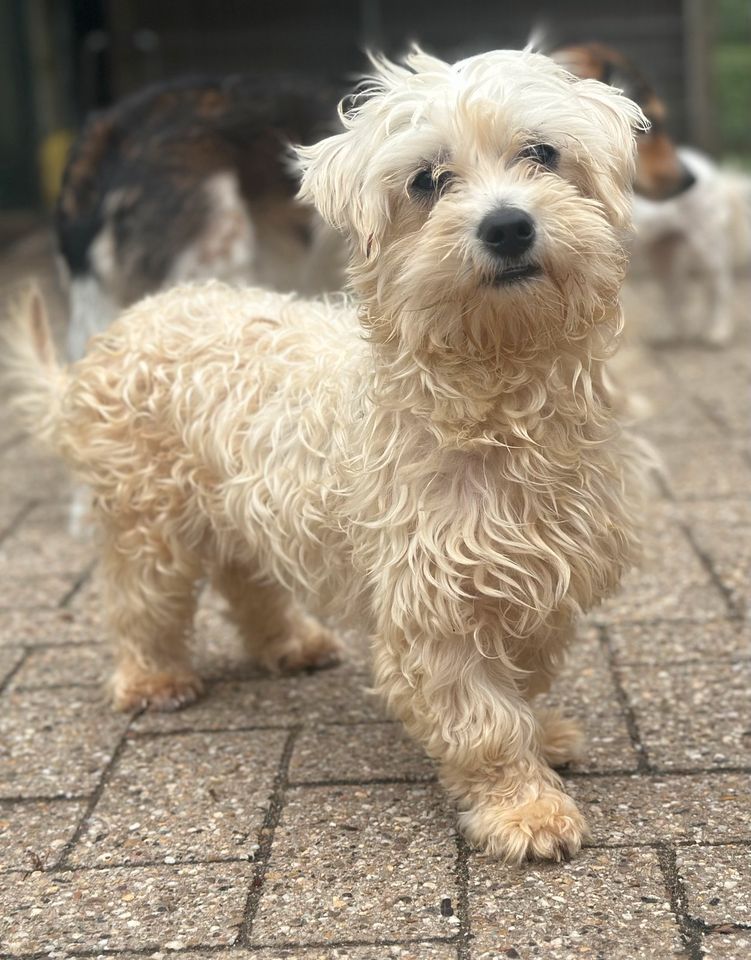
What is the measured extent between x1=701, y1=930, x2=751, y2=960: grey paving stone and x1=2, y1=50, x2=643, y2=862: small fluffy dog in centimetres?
39

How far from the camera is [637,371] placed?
7.26 m

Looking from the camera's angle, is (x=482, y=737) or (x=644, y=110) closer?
(x=482, y=737)

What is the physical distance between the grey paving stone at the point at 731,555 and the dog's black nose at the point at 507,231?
6.43 feet

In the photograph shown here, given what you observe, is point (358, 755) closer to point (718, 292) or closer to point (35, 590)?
point (35, 590)

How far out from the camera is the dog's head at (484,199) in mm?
2475

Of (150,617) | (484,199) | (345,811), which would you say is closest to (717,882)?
(345,811)

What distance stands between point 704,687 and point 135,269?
→ 313 cm

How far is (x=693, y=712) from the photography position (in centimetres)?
335

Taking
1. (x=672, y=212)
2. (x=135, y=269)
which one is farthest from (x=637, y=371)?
(x=135, y=269)

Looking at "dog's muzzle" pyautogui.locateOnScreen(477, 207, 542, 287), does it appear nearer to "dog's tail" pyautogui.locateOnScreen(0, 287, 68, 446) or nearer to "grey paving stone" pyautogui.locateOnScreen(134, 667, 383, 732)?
"grey paving stone" pyautogui.locateOnScreen(134, 667, 383, 732)

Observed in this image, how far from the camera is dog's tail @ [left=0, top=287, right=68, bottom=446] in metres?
3.88

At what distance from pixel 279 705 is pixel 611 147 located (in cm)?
183

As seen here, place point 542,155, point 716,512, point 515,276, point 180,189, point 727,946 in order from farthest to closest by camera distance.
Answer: point 180,189, point 716,512, point 542,155, point 515,276, point 727,946

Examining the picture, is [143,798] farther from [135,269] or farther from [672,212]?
[672,212]
